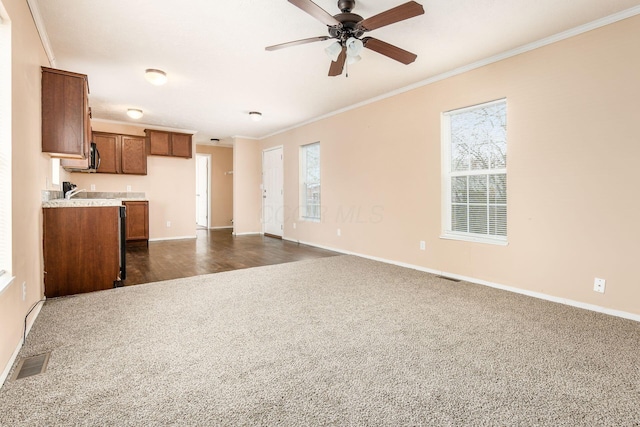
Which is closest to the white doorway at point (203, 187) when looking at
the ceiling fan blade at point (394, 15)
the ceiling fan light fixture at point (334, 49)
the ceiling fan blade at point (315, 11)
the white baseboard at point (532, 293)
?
the white baseboard at point (532, 293)

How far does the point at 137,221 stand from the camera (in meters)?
6.03

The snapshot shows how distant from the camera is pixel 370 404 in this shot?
1.41 m

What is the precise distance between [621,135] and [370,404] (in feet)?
9.37

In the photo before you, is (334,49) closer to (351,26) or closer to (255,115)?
(351,26)

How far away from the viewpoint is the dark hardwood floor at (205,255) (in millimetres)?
3935

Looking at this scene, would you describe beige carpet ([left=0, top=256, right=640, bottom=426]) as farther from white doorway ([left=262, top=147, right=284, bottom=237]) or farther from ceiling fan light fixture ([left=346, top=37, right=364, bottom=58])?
white doorway ([left=262, top=147, right=284, bottom=237])

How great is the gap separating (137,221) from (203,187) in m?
3.29

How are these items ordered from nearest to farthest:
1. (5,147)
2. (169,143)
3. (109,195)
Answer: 1. (5,147)
2. (109,195)
3. (169,143)

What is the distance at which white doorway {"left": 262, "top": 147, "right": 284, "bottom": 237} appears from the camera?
278 inches

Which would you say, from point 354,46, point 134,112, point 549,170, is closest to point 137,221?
point 134,112

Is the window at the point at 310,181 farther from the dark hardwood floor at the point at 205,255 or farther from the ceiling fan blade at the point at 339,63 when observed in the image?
the ceiling fan blade at the point at 339,63

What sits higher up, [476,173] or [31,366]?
[476,173]

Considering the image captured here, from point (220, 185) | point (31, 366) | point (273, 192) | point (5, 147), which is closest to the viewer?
point (31, 366)

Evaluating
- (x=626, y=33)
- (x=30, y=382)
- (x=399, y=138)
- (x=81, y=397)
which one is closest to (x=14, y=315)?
(x=30, y=382)
